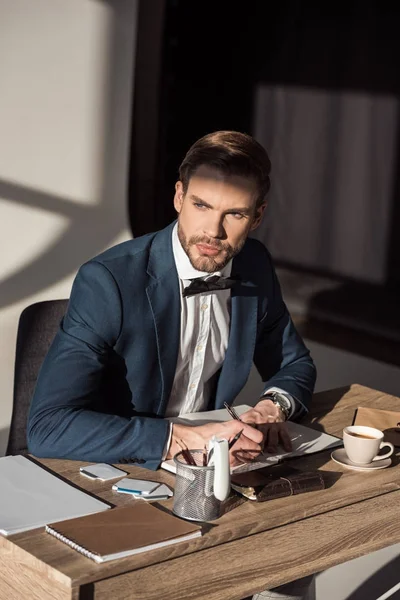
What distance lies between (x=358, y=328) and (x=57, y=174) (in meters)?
3.16

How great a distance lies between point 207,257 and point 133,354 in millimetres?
302

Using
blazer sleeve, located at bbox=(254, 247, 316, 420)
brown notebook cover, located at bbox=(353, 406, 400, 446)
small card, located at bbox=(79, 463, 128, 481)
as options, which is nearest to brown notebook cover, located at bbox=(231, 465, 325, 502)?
small card, located at bbox=(79, 463, 128, 481)

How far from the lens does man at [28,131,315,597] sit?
224 cm

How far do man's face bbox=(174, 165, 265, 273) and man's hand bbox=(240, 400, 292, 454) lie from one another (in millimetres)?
385

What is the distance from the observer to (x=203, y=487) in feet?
6.34

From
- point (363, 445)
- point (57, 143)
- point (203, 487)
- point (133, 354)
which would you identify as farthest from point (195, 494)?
point (57, 143)

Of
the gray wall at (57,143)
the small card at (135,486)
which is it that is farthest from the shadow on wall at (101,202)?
the small card at (135,486)

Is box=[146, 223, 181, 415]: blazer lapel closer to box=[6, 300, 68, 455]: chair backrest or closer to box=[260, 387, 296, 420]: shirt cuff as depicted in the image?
box=[260, 387, 296, 420]: shirt cuff

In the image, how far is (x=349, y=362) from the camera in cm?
650

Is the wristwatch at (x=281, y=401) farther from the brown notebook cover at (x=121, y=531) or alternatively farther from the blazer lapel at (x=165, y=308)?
the brown notebook cover at (x=121, y=531)

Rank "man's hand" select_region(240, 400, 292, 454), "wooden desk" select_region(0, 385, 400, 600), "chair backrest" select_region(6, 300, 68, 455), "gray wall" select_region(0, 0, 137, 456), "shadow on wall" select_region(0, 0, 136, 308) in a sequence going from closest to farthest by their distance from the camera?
"wooden desk" select_region(0, 385, 400, 600)
"man's hand" select_region(240, 400, 292, 454)
"chair backrest" select_region(6, 300, 68, 455)
"gray wall" select_region(0, 0, 137, 456)
"shadow on wall" select_region(0, 0, 136, 308)

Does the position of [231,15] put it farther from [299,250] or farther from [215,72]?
[299,250]

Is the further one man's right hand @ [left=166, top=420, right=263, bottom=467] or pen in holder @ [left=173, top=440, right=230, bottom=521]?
man's right hand @ [left=166, top=420, right=263, bottom=467]

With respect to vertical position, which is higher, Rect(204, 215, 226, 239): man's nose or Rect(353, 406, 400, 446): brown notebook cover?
Rect(204, 215, 226, 239): man's nose
